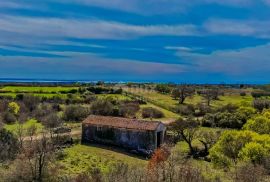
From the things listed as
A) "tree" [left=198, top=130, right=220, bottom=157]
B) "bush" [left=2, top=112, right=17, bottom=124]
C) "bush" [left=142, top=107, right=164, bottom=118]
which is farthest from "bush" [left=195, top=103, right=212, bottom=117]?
"bush" [left=2, top=112, right=17, bottom=124]

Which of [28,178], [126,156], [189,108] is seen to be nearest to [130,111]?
[189,108]

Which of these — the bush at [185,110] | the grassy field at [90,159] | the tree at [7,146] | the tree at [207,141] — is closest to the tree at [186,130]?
the tree at [207,141]

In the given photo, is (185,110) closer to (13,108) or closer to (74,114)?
(74,114)

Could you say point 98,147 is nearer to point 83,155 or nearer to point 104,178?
point 83,155

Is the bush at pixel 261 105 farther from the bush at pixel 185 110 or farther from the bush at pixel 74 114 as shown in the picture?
the bush at pixel 74 114

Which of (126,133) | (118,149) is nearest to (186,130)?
(126,133)

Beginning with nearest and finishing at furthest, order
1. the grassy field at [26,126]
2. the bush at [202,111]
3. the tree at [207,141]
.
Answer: the tree at [207,141] → the grassy field at [26,126] → the bush at [202,111]
